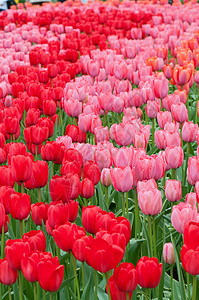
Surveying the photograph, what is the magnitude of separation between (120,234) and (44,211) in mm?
526

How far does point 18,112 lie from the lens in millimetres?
3186

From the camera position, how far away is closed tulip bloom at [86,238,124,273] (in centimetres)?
138

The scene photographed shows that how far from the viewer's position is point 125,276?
4.46ft

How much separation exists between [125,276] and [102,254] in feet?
0.30

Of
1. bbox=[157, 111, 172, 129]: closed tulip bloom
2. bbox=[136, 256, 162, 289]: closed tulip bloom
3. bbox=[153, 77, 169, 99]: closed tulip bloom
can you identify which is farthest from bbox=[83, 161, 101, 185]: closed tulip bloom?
bbox=[153, 77, 169, 99]: closed tulip bloom

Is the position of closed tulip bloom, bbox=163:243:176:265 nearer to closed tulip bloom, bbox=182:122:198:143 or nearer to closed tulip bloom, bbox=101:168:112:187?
closed tulip bloom, bbox=101:168:112:187

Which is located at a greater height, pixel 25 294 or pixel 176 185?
pixel 176 185

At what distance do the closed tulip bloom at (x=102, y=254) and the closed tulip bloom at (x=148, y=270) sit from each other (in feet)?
0.27

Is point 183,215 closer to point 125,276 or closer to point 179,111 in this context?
point 125,276

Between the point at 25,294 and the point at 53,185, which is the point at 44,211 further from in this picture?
the point at 25,294

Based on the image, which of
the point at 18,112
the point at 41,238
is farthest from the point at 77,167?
the point at 18,112

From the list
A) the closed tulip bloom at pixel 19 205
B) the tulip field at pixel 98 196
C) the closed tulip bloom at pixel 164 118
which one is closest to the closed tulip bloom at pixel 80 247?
the tulip field at pixel 98 196

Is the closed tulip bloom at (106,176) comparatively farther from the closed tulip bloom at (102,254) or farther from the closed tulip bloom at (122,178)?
the closed tulip bloom at (102,254)

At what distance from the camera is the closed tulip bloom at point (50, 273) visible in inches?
54.7
